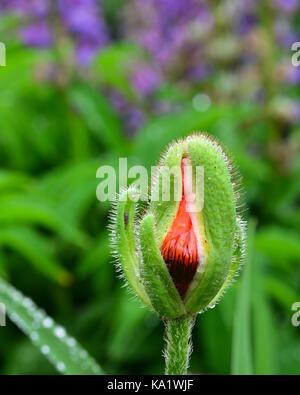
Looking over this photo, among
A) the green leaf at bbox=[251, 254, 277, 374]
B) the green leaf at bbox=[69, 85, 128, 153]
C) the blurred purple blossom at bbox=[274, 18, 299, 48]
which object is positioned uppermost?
the blurred purple blossom at bbox=[274, 18, 299, 48]

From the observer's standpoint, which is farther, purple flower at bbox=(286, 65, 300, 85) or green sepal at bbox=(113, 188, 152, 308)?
purple flower at bbox=(286, 65, 300, 85)

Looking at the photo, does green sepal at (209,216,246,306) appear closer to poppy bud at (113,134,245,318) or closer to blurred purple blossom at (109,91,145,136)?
poppy bud at (113,134,245,318)

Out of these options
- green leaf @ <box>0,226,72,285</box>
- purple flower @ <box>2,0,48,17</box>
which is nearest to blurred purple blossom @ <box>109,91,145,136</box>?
purple flower @ <box>2,0,48,17</box>

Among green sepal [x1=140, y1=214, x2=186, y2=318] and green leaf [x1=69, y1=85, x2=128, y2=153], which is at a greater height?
green leaf [x1=69, y1=85, x2=128, y2=153]

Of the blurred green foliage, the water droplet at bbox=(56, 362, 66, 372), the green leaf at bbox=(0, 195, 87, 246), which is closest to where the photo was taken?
the water droplet at bbox=(56, 362, 66, 372)

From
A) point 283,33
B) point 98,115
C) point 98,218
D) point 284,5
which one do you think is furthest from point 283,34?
point 98,218
